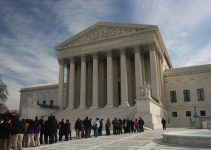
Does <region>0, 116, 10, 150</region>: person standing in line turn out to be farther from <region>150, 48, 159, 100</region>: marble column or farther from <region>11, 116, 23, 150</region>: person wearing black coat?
<region>150, 48, 159, 100</region>: marble column

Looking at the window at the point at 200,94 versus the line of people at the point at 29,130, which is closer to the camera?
the line of people at the point at 29,130

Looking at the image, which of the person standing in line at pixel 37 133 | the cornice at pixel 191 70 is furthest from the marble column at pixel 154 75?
the person standing in line at pixel 37 133

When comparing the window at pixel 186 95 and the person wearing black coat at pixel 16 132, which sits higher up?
the window at pixel 186 95

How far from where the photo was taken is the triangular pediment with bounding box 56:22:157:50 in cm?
4239

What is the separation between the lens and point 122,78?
4125 cm

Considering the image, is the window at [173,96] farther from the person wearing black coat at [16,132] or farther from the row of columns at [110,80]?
the person wearing black coat at [16,132]

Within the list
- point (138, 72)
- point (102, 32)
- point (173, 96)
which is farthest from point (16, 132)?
point (173, 96)

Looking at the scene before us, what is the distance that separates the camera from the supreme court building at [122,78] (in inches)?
1590

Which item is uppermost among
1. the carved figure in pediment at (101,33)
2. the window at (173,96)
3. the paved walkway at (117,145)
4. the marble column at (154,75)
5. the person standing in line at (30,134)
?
the carved figure in pediment at (101,33)

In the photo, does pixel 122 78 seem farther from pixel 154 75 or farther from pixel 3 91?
pixel 3 91

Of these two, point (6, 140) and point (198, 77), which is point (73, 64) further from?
point (6, 140)

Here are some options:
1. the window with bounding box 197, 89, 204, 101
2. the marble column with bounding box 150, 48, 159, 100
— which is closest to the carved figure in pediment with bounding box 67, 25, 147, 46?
the marble column with bounding box 150, 48, 159, 100

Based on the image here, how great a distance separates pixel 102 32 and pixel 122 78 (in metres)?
10.8

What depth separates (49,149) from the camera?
11.8 meters
